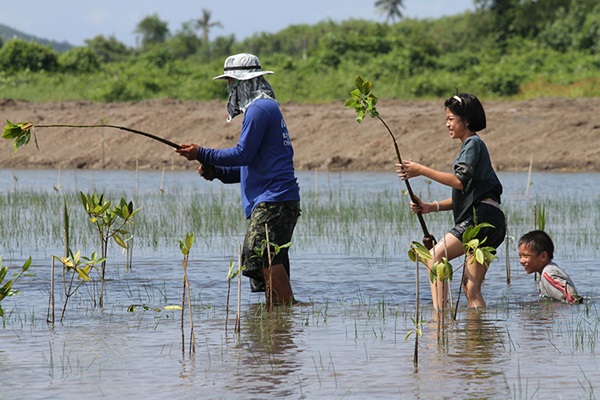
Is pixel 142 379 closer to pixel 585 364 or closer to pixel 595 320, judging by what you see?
pixel 585 364

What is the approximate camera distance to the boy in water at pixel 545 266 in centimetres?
732

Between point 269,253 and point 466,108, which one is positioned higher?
point 466,108

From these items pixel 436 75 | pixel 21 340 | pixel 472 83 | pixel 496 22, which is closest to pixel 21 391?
pixel 21 340

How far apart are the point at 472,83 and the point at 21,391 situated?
85.1ft

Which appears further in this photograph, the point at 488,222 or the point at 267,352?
the point at 488,222

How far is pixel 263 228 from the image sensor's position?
6.86 metres

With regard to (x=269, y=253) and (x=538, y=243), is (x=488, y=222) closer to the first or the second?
(x=538, y=243)

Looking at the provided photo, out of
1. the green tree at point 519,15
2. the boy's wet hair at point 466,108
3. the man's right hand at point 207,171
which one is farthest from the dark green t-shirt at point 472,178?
the green tree at point 519,15

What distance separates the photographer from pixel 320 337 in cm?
644

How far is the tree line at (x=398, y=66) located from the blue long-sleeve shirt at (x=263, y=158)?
21.9m

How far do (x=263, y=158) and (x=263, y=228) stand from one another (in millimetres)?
445

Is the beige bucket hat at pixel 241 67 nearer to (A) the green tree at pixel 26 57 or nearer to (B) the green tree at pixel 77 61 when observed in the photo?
(A) the green tree at pixel 26 57

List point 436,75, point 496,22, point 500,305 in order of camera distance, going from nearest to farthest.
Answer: point 500,305 → point 436,75 → point 496,22

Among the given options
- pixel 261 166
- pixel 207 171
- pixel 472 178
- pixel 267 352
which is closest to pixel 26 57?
pixel 207 171
